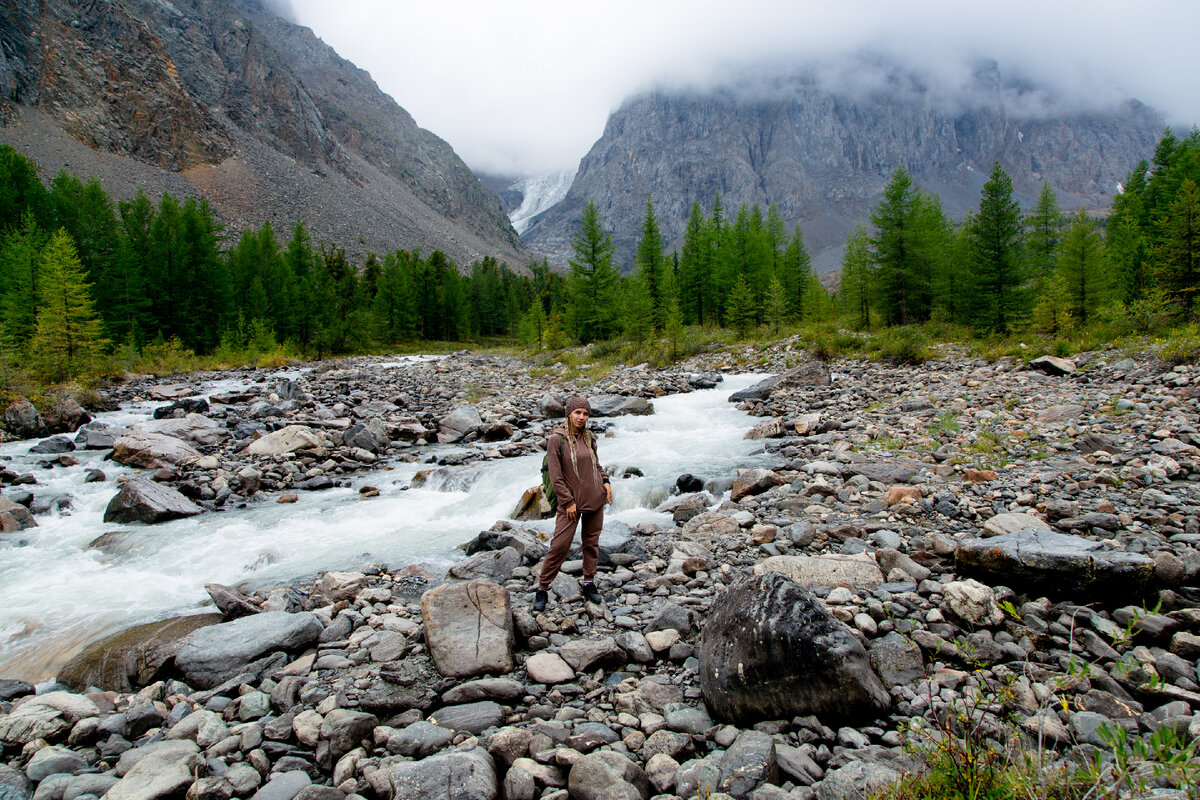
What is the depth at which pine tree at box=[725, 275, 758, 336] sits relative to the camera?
120ft

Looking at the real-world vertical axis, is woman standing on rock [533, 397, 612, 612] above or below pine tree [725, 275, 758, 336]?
below

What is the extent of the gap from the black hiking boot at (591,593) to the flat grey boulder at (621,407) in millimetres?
11909

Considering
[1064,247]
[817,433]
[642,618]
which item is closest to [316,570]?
[642,618]

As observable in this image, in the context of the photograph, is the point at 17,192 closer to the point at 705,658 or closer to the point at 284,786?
the point at 284,786

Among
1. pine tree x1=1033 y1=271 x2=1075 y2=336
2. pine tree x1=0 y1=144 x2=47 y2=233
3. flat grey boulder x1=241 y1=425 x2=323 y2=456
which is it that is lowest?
flat grey boulder x1=241 y1=425 x2=323 y2=456

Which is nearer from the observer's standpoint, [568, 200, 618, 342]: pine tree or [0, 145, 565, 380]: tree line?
[0, 145, 565, 380]: tree line

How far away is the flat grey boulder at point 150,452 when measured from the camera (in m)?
12.1

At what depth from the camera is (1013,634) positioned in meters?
4.07

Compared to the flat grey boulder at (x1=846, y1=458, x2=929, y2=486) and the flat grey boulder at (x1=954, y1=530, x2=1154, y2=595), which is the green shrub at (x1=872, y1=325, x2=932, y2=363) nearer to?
the flat grey boulder at (x1=846, y1=458, x2=929, y2=486)

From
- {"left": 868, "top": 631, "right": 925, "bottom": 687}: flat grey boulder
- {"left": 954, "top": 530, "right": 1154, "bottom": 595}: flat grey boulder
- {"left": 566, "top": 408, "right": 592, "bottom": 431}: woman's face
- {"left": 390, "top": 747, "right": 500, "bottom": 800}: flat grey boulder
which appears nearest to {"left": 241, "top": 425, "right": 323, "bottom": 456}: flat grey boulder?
{"left": 566, "top": 408, "right": 592, "bottom": 431}: woman's face

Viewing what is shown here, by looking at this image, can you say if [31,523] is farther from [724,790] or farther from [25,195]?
[25,195]

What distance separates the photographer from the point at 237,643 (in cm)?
491

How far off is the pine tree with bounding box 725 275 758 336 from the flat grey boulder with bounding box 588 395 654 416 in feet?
66.2

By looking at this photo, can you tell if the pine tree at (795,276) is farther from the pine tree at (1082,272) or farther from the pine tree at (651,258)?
the pine tree at (1082,272)
